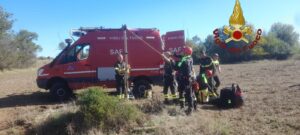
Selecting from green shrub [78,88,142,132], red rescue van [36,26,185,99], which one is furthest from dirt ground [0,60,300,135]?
red rescue van [36,26,185,99]

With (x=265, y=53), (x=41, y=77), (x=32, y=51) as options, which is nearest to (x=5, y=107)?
(x=41, y=77)

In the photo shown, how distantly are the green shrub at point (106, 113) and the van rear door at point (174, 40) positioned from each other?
6.71 m

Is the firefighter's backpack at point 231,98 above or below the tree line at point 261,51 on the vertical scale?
below

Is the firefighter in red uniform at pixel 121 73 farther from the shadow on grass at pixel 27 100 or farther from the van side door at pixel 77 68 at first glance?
the shadow on grass at pixel 27 100

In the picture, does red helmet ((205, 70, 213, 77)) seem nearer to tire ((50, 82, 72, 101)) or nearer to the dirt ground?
the dirt ground

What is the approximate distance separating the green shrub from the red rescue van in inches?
172

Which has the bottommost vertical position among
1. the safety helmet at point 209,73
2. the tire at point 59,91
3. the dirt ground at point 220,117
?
the dirt ground at point 220,117

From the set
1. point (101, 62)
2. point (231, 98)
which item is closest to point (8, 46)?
point (101, 62)

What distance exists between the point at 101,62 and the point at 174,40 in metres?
3.69

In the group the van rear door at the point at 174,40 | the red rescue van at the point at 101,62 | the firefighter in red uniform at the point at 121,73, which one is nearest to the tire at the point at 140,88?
the red rescue van at the point at 101,62

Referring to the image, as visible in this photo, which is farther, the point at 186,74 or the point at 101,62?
the point at 101,62

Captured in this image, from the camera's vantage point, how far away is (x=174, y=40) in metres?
16.2

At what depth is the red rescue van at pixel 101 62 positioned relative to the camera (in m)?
14.1

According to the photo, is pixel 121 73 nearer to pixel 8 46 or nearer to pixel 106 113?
pixel 106 113
